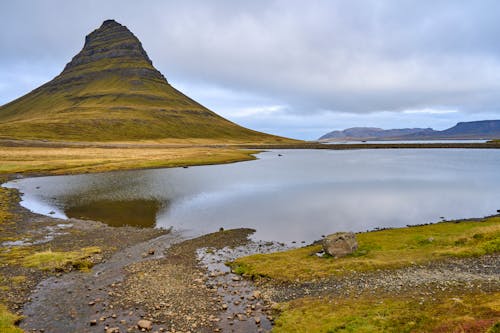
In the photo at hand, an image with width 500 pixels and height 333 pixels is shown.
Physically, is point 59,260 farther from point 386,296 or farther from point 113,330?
point 386,296

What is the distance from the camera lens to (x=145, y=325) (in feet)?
63.5

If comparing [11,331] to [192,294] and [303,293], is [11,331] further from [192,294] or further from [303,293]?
[303,293]

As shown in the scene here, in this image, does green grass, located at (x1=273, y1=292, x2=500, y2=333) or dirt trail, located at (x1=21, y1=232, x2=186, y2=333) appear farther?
dirt trail, located at (x1=21, y1=232, x2=186, y2=333)

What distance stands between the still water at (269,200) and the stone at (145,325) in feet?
69.7

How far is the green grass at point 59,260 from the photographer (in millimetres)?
29219

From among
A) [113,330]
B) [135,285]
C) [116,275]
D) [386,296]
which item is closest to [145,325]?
[113,330]

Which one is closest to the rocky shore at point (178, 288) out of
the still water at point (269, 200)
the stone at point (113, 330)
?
the stone at point (113, 330)

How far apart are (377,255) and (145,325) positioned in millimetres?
20616

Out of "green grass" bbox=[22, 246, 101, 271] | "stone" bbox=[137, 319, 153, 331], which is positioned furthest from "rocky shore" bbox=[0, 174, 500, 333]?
"green grass" bbox=[22, 246, 101, 271]

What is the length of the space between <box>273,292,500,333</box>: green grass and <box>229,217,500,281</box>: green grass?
537 cm

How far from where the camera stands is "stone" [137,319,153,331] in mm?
19219

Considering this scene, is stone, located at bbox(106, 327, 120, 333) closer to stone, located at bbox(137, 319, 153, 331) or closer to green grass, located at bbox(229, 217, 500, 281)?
stone, located at bbox(137, 319, 153, 331)

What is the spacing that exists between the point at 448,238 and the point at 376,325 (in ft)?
67.3

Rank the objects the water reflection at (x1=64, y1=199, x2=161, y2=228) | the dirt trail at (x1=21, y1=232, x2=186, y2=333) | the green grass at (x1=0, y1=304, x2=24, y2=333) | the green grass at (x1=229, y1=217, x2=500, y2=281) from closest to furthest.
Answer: the green grass at (x1=0, y1=304, x2=24, y2=333)
the dirt trail at (x1=21, y1=232, x2=186, y2=333)
the green grass at (x1=229, y1=217, x2=500, y2=281)
the water reflection at (x1=64, y1=199, x2=161, y2=228)
